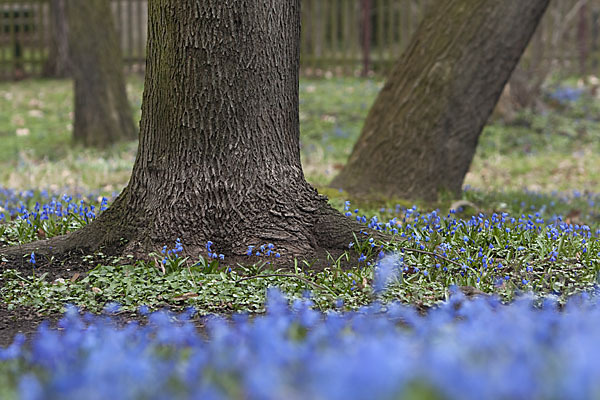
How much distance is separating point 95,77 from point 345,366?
10631 millimetres

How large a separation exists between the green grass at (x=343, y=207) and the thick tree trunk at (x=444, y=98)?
0.32 metres

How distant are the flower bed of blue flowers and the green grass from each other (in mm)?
1747

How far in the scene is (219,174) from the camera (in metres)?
4.48

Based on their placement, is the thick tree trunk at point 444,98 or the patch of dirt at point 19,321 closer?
the patch of dirt at point 19,321

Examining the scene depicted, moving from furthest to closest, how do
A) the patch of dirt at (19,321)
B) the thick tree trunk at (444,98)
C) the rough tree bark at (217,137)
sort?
the thick tree trunk at (444,98), the rough tree bark at (217,137), the patch of dirt at (19,321)

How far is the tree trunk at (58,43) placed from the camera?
59.9ft

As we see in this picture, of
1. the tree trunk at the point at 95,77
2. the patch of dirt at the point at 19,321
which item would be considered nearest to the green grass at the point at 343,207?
the patch of dirt at the point at 19,321

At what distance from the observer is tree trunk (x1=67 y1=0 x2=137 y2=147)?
11391 millimetres

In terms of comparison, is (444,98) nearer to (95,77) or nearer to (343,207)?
(343,207)

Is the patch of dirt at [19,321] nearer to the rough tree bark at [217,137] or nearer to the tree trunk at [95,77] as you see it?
the rough tree bark at [217,137]

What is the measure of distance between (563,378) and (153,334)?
1.97 metres

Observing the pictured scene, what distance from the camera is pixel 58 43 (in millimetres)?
18438

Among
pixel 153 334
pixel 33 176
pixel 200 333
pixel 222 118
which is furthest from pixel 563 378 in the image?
pixel 33 176

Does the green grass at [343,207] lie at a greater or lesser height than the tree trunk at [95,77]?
lesser
